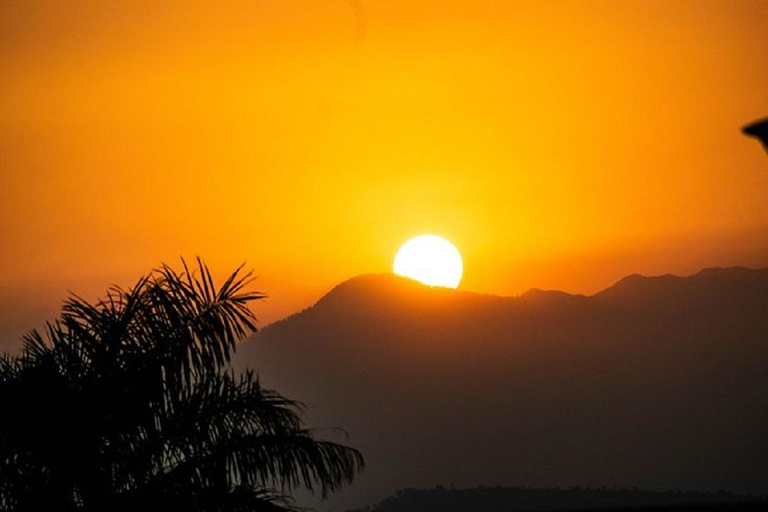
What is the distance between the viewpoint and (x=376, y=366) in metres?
164

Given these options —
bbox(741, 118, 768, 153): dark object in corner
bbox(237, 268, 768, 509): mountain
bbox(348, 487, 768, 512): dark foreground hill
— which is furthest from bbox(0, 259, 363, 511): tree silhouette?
bbox(237, 268, 768, 509): mountain

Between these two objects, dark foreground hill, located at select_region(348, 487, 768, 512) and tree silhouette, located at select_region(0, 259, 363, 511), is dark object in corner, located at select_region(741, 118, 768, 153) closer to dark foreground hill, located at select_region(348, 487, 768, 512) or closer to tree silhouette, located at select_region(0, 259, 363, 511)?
tree silhouette, located at select_region(0, 259, 363, 511)

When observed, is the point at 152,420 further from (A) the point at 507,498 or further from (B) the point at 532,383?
(B) the point at 532,383

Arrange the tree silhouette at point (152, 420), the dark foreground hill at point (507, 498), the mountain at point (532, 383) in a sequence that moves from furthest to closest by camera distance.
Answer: the mountain at point (532, 383), the dark foreground hill at point (507, 498), the tree silhouette at point (152, 420)

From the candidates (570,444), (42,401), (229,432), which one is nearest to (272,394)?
(229,432)

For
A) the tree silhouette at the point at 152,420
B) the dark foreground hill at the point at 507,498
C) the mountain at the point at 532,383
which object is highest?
the mountain at the point at 532,383

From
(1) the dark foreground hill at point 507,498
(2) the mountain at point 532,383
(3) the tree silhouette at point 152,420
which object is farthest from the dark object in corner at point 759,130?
(2) the mountain at point 532,383

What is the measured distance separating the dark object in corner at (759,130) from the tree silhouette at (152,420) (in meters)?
4.61

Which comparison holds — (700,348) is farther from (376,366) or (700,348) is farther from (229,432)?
(229,432)

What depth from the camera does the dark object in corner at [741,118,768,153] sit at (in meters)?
4.10

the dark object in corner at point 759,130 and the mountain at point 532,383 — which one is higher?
the mountain at point 532,383

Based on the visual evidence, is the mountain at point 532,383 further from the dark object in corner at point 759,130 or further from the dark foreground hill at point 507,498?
the dark object in corner at point 759,130

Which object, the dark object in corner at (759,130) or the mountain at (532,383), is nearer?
the dark object in corner at (759,130)

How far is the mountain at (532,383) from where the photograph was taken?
443ft
